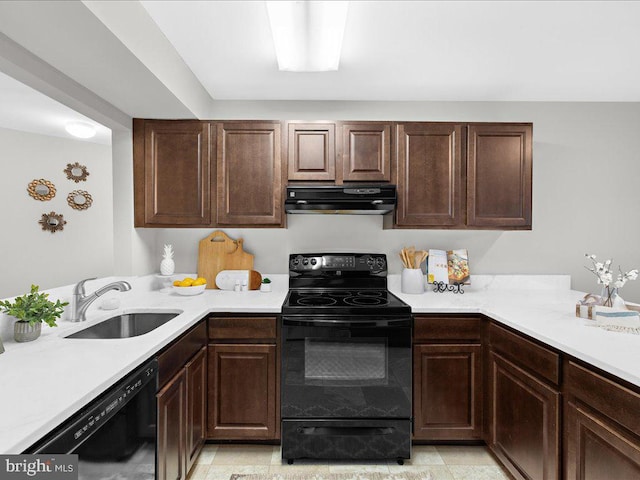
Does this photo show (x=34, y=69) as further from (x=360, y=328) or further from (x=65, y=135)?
(x=360, y=328)

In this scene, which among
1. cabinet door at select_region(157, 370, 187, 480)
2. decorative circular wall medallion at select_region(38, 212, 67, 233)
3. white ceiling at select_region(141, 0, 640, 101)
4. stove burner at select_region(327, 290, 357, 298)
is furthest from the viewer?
stove burner at select_region(327, 290, 357, 298)

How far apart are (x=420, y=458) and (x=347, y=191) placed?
1713 millimetres

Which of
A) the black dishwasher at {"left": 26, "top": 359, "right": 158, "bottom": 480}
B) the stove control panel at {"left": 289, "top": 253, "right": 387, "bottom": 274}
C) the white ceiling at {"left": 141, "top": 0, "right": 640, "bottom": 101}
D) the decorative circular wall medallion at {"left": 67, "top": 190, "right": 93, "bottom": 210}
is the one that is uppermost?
the white ceiling at {"left": 141, "top": 0, "right": 640, "bottom": 101}

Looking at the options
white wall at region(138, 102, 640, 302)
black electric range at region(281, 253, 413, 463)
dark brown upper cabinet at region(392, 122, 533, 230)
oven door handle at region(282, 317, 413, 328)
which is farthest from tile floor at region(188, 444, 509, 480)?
dark brown upper cabinet at region(392, 122, 533, 230)

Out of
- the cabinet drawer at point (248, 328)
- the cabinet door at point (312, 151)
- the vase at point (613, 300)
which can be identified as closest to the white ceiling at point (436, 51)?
the cabinet door at point (312, 151)

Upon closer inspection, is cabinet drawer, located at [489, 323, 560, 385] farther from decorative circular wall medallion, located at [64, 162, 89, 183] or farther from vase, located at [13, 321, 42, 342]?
decorative circular wall medallion, located at [64, 162, 89, 183]

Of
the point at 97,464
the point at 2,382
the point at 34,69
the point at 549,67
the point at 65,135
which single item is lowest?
the point at 97,464

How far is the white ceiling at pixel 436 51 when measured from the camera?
5.65 ft

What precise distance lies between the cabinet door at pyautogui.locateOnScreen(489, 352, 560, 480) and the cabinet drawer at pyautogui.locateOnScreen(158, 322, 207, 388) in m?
1.67

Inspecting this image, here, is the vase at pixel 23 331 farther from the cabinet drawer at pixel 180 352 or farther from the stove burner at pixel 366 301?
the stove burner at pixel 366 301

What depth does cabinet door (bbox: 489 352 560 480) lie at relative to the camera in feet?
5.30

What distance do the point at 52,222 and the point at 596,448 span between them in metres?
2.55

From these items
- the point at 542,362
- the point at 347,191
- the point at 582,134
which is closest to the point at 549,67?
the point at 582,134

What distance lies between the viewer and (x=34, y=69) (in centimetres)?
166
